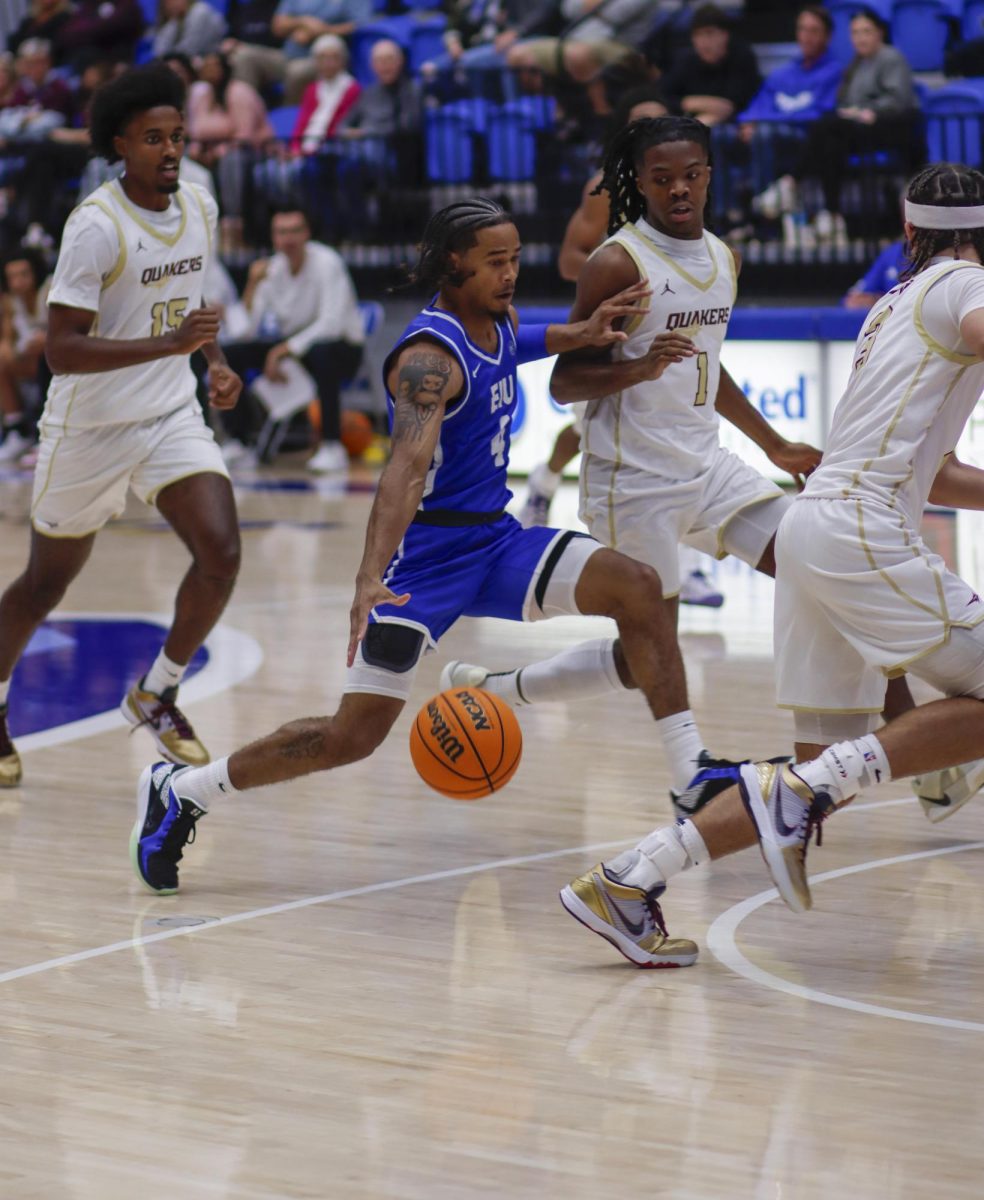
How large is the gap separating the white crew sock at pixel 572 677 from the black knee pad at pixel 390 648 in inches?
43.2

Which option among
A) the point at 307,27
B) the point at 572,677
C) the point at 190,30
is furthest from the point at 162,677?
the point at 190,30

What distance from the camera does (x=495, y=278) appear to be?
4.97 meters

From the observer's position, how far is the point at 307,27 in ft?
57.9

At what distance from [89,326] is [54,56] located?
14.7m

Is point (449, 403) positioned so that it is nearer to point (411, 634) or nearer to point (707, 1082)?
→ point (411, 634)

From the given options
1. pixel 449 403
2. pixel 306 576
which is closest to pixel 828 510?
A: pixel 449 403

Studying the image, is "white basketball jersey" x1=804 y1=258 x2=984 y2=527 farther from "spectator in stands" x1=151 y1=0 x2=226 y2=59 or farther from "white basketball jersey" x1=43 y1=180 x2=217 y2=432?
"spectator in stands" x1=151 y1=0 x2=226 y2=59

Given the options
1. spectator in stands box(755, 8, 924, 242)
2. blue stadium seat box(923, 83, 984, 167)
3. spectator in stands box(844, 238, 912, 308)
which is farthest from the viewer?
spectator in stands box(755, 8, 924, 242)

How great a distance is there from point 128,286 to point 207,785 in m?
1.86

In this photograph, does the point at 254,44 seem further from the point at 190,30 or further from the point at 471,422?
the point at 471,422

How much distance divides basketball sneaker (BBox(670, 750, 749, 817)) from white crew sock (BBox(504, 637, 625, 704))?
729 mm

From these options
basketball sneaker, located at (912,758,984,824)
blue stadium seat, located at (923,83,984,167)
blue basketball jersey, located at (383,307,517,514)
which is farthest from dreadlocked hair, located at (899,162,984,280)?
blue stadium seat, located at (923,83,984,167)

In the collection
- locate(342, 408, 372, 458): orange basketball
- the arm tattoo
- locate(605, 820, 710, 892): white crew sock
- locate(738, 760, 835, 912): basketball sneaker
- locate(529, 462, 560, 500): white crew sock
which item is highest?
the arm tattoo

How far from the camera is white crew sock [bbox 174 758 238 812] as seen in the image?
16.5ft
